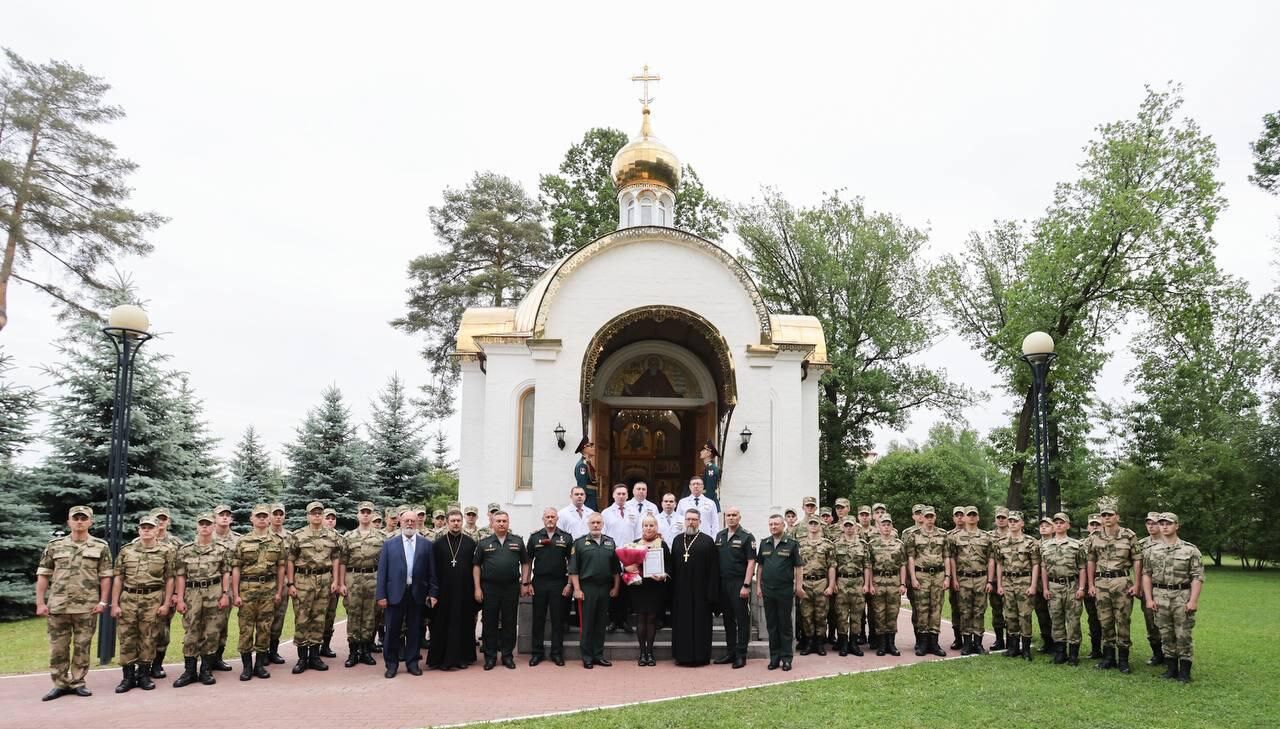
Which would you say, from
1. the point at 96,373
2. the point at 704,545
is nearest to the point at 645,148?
the point at 704,545

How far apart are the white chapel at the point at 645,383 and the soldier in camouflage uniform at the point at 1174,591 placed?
5.88m

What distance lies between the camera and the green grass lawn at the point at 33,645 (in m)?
9.15

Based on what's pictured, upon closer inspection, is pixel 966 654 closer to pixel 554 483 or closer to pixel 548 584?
pixel 548 584

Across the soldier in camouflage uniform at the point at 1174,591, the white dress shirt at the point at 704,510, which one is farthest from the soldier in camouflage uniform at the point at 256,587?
the soldier in camouflage uniform at the point at 1174,591

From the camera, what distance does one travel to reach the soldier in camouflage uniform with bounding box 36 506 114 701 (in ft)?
24.6

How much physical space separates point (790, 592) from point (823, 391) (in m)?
20.1

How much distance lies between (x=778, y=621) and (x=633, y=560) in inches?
68.9

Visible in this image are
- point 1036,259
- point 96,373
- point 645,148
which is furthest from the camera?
point 1036,259

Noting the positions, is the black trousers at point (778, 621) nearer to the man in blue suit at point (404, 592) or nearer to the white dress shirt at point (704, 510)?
the white dress shirt at point (704, 510)

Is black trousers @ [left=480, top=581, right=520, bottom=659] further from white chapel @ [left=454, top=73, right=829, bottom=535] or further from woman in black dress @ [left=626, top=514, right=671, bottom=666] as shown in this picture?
white chapel @ [left=454, top=73, right=829, bottom=535]

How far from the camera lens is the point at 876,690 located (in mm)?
7652

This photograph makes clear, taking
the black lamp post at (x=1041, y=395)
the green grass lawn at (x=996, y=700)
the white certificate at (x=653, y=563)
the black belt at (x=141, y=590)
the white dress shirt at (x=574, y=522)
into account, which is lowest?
the green grass lawn at (x=996, y=700)

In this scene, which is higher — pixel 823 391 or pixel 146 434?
pixel 823 391

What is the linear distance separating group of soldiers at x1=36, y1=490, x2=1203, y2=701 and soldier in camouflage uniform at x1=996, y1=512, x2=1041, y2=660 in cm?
2
